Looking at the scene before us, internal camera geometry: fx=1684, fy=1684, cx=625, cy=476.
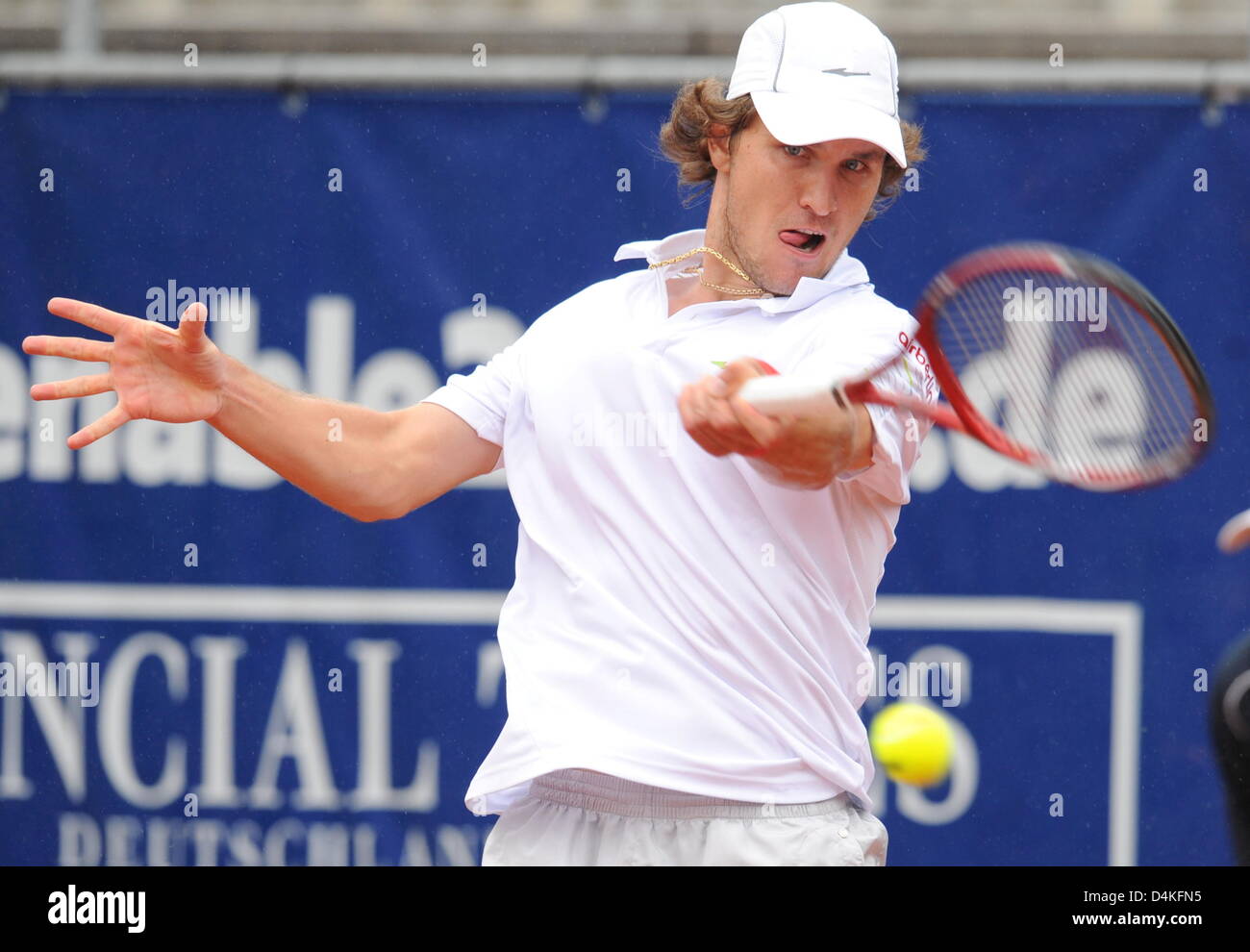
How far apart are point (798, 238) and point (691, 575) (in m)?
0.52

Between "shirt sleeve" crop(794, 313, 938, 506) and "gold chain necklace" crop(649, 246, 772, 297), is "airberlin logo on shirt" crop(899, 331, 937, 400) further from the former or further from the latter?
"gold chain necklace" crop(649, 246, 772, 297)

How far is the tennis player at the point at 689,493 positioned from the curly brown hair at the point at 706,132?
0.08m

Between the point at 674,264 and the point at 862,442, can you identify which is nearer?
the point at 862,442

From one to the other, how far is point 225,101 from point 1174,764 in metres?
2.71

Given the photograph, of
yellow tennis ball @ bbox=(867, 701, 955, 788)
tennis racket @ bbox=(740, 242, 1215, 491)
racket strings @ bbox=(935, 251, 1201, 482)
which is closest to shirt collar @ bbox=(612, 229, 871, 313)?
tennis racket @ bbox=(740, 242, 1215, 491)

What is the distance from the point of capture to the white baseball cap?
2.32 m

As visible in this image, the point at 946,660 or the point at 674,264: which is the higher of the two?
the point at 674,264

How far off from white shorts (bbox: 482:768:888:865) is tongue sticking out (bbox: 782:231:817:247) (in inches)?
30.7

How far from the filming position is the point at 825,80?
236 centimetres

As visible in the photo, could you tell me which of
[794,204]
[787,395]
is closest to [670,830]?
[787,395]

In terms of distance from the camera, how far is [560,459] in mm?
2324

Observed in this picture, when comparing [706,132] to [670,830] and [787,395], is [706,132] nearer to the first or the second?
[787,395]
